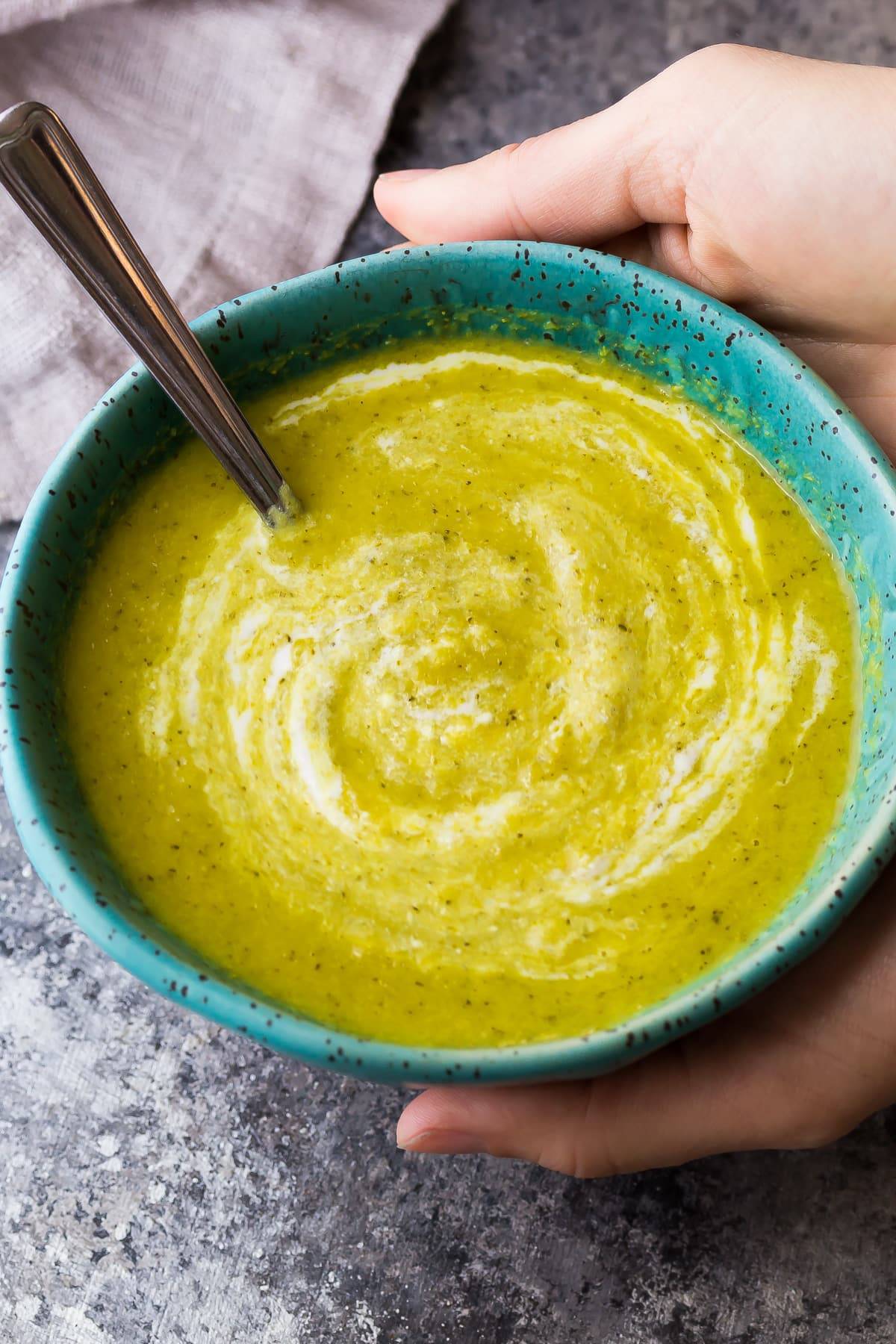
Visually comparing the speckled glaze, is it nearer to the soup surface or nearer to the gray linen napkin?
the soup surface

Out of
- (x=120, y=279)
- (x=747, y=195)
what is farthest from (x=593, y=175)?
(x=120, y=279)

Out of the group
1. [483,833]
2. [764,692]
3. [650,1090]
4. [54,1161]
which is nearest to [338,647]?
[483,833]

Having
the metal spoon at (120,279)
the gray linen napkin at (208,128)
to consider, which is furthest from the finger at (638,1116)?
the gray linen napkin at (208,128)

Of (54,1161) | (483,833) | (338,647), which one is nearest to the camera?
(483,833)

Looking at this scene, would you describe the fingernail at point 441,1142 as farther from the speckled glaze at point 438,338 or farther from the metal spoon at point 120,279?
the metal spoon at point 120,279

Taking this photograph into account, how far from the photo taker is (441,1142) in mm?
1434

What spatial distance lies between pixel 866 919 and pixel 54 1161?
3.73 ft

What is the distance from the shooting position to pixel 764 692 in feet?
4.81

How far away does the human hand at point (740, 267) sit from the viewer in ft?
A: 4.75

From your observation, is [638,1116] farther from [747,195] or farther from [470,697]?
[747,195]

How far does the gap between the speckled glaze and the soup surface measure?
39 mm

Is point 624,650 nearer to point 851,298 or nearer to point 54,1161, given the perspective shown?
point 851,298

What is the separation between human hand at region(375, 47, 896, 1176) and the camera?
57.0 inches

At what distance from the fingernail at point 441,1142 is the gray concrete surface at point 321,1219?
22 cm
